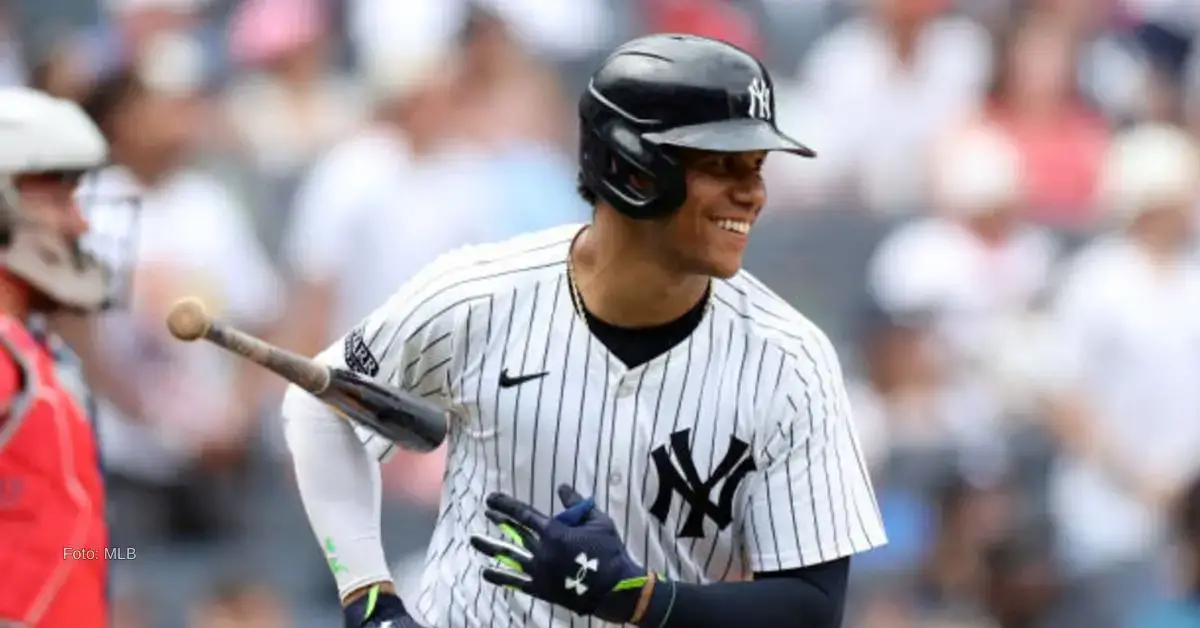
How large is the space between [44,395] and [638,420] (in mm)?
1296

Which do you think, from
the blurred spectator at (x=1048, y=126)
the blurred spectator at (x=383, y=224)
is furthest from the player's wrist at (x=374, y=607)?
the blurred spectator at (x=1048, y=126)

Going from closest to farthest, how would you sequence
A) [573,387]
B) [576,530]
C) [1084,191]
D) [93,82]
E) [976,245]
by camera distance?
[576,530]
[573,387]
[93,82]
[976,245]
[1084,191]

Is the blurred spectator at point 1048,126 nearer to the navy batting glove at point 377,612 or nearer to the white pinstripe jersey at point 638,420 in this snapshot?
the white pinstripe jersey at point 638,420

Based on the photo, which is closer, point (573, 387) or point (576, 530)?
point (576, 530)

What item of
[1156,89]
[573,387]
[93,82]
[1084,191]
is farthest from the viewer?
[1156,89]

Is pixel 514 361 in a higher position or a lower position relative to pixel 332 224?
higher

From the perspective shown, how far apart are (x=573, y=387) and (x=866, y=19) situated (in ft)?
20.0

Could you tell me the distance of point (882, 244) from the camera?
983 centimetres

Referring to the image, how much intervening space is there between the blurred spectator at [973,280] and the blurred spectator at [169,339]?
247 cm

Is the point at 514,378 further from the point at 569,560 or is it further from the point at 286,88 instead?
the point at 286,88

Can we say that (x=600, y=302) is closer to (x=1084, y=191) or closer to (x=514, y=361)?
(x=514, y=361)

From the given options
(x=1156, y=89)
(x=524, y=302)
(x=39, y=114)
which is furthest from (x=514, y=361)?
(x=1156, y=89)

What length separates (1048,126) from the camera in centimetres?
1027

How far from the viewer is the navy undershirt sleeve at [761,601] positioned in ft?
15.0
